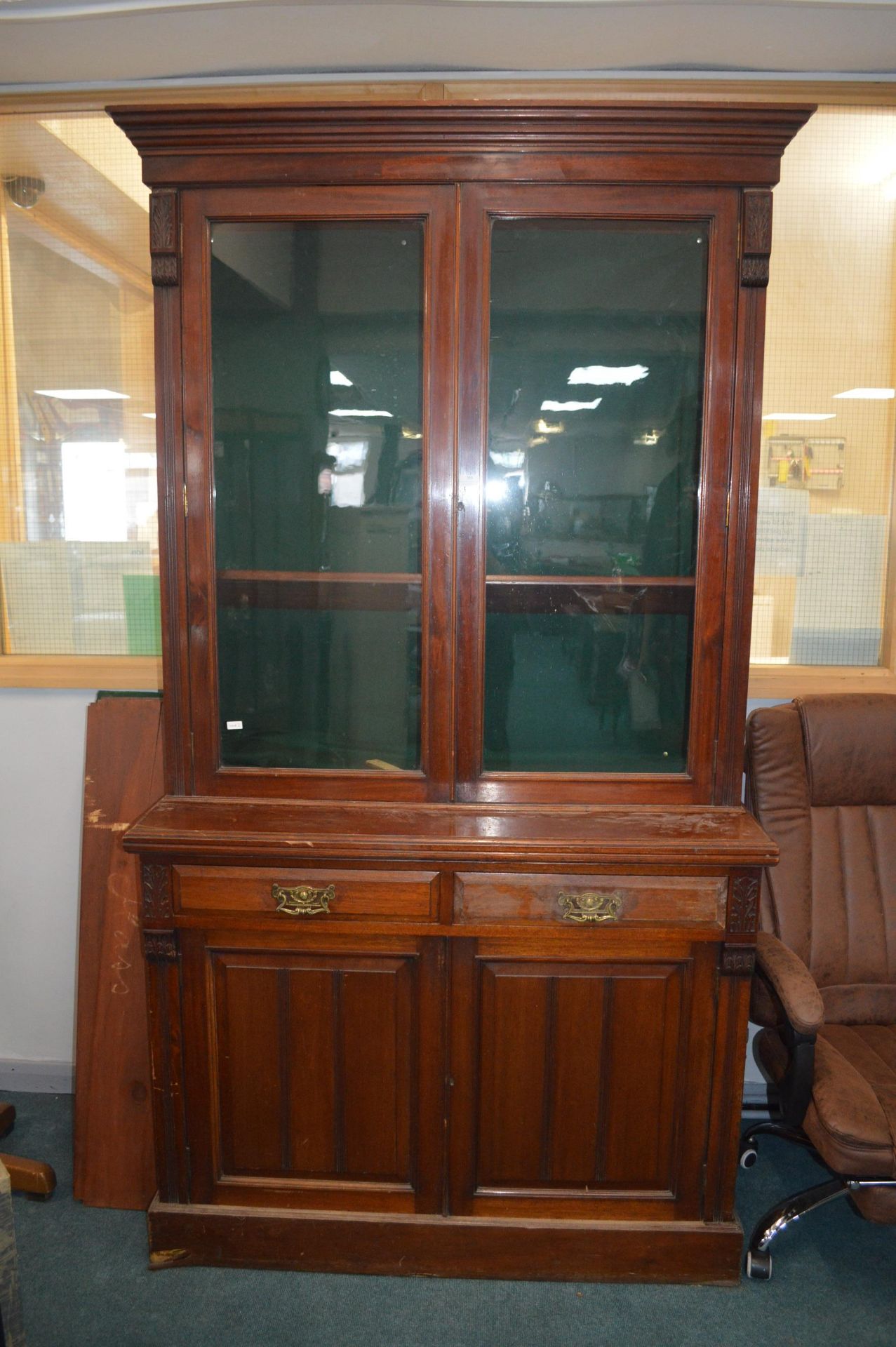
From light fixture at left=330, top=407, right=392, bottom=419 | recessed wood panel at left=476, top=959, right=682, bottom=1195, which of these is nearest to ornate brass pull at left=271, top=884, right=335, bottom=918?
recessed wood panel at left=476, top=959, right=682, bottom=1195

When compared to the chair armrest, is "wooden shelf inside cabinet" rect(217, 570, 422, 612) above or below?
above

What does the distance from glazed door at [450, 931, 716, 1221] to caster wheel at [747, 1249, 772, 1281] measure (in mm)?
191

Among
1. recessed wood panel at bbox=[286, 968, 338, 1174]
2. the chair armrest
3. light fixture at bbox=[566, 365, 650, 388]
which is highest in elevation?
light fixture at bbox=[566, 365, 650, 388]

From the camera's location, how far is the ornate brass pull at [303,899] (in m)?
1.73

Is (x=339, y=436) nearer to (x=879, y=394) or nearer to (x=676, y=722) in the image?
(x=676, y=722)

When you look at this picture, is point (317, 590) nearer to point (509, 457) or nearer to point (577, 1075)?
point (509, 457)

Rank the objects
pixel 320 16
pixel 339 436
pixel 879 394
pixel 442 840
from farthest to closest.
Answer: pixel 879 394 < pixel 320 16 < pixel 339 436 < pixel 442 840

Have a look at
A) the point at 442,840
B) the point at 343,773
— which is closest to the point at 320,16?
the point at 343,773

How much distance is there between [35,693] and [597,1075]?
1.72 metres

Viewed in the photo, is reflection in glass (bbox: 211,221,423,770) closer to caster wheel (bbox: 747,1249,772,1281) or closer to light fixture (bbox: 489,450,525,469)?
light fixture (bbox: 489,450,525,469)

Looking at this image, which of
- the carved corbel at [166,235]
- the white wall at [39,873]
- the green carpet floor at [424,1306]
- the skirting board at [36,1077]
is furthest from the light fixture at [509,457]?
the skirting board at [36,1077]

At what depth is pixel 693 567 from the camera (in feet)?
5.83

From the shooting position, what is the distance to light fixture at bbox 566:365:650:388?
5.80ft

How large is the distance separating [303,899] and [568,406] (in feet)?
3.63
